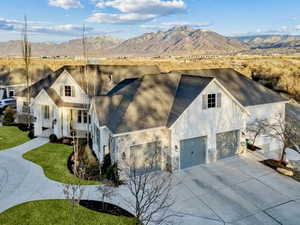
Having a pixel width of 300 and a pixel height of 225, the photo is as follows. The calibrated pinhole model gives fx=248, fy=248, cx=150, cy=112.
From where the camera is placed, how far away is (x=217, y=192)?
45.2 feet

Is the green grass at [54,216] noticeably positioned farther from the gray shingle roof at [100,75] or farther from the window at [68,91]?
the window at [68,91]

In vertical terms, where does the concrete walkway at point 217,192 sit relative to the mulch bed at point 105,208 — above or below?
above

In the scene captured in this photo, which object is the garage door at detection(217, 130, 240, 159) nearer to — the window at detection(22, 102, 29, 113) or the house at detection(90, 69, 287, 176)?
the house at detection(90, 69, 287, 176)

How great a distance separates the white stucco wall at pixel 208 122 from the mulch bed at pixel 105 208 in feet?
16.9

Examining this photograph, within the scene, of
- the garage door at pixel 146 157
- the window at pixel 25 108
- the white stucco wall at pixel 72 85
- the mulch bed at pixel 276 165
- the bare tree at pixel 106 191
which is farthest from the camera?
the window at pixel 25 108

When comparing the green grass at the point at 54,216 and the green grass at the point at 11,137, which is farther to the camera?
the green grass at the point at 11,137

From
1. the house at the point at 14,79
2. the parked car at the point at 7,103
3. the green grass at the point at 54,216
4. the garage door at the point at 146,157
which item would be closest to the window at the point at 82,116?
the garage door at the point at 146,157

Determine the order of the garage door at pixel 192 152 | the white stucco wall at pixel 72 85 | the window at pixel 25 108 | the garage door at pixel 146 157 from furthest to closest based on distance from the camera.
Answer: the window at pixel 25 108
the white stucco wall at pixel 72 85
the garage door at pixel 192 152
the garage door at pixel 146 157

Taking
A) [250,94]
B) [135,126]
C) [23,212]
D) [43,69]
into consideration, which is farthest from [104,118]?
[43,69]

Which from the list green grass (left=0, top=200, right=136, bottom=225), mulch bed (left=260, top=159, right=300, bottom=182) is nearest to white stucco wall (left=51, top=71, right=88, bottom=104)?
green grass (left=0, top=200, right=136, bottom=225)

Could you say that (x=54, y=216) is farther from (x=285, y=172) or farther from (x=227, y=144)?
(x=285, y=172)

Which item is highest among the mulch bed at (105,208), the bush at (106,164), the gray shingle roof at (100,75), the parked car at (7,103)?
the gray shingle roof at (100,75)

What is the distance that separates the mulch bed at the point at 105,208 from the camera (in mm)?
12055

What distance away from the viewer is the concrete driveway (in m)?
11.5
